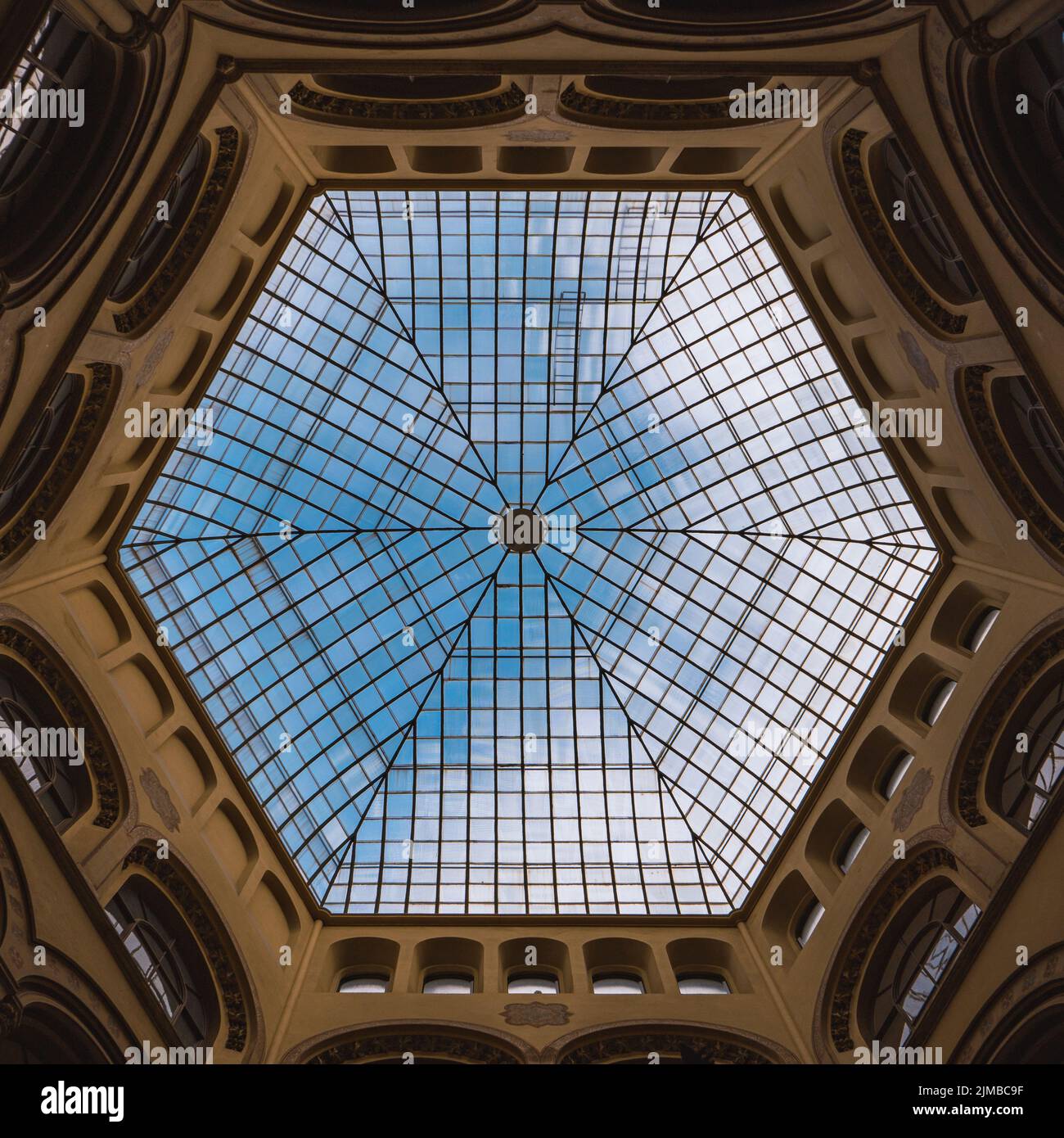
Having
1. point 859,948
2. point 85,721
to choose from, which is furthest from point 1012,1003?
point 85,721

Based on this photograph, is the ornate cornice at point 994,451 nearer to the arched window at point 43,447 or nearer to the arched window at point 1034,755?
the arched window at point 1034,755

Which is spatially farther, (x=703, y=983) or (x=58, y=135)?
(x=703, y=983)

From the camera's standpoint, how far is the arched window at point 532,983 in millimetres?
30125

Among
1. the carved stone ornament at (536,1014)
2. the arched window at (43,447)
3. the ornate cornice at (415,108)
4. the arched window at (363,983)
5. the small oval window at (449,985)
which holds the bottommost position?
the carved stone ornament at (536,1014)

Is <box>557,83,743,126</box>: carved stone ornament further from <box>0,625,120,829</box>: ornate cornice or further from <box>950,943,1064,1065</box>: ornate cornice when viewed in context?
<box>950,943,1064,1065</box>: ornate cornice

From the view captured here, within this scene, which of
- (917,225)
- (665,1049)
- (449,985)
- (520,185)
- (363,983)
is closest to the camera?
(917,225)

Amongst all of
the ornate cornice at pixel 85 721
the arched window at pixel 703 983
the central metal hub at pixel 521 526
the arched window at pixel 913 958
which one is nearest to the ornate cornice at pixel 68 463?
the ornate cornice at pixel 85 721

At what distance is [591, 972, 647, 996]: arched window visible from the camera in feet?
99.6

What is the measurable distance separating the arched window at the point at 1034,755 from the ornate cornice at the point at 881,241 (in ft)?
27.8

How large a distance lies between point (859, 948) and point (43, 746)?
2073 centimetres

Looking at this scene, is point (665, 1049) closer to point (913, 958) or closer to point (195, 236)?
point (913, 958)

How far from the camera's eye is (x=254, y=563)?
113 feet

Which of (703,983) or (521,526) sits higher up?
(521,526)

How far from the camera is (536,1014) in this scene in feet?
90.3
